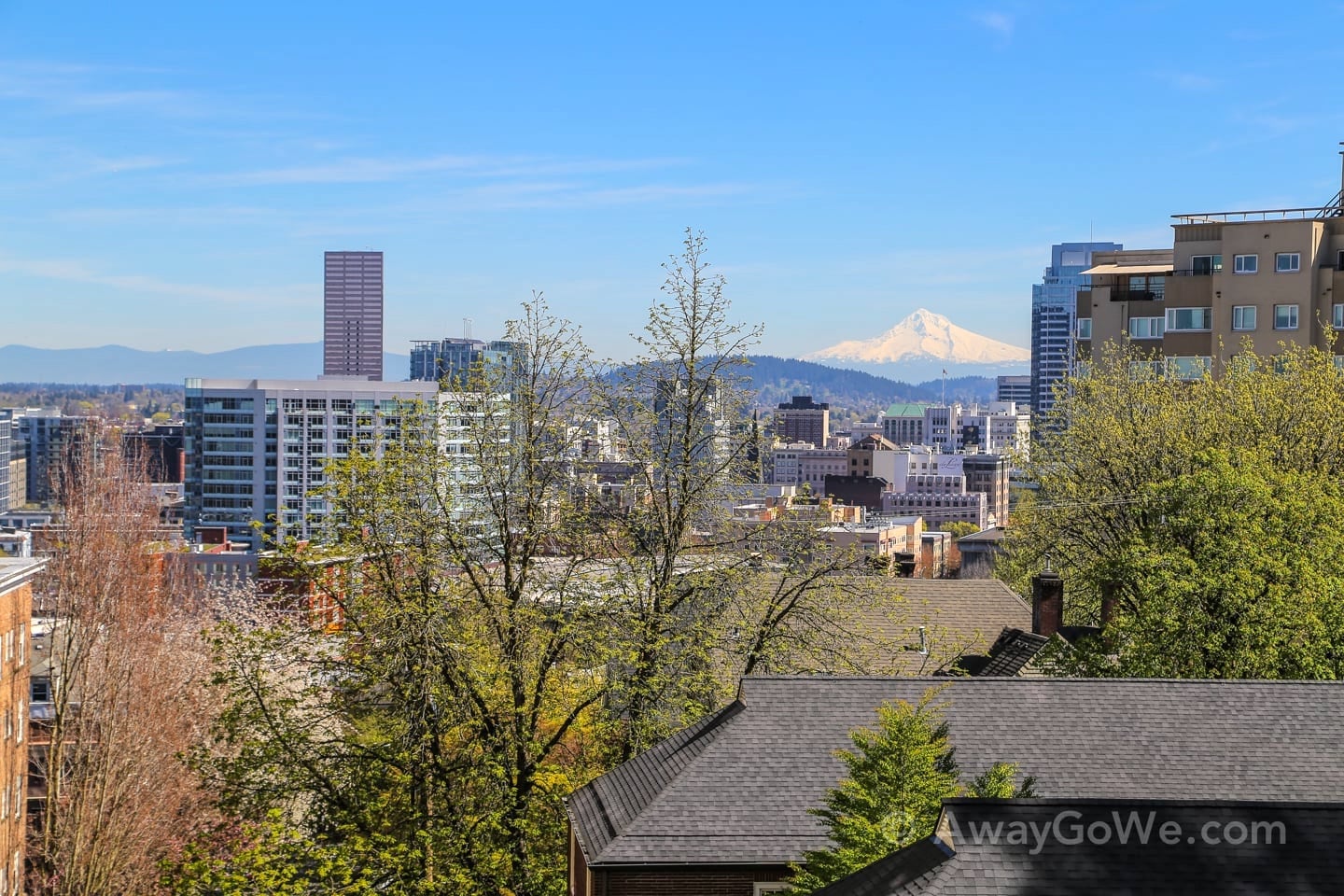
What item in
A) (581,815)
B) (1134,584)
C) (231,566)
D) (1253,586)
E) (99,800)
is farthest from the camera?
(231,566)

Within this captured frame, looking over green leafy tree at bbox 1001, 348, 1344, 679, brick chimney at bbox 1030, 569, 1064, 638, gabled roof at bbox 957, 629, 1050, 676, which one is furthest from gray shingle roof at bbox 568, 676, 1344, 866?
brick chimney at bbox 1030, 569, 1064, 638

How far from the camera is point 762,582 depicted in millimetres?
35312

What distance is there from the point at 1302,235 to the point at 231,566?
113 metres

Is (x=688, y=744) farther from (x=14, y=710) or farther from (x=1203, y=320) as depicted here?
(x=1203, y=320)

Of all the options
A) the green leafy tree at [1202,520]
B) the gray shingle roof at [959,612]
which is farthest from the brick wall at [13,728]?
the green leafy tree at [1202,520]

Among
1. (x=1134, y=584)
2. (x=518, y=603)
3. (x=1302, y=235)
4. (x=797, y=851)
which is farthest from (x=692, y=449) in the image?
(x=1302, y=235)

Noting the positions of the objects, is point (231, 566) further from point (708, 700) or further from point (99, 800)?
point (708, 700)

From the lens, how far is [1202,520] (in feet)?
111

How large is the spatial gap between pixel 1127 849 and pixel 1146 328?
197ft

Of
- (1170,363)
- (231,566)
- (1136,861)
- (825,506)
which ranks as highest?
(1170,363)

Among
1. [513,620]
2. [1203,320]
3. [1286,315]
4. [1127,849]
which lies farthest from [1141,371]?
[1127,849]

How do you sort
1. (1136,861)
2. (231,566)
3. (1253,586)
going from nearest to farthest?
1. (1136,861)
2. (1253,586)
3. (231,566)

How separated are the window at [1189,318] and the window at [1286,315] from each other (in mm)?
2929

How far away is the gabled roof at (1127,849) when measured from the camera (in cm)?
1531
